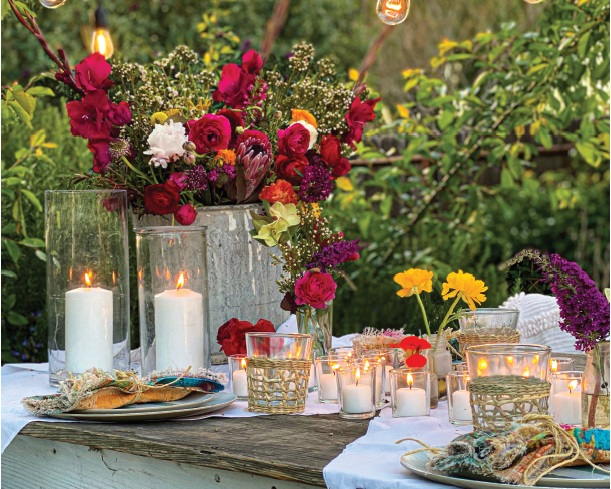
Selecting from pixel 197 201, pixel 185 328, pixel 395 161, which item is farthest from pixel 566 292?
pixel 395 161

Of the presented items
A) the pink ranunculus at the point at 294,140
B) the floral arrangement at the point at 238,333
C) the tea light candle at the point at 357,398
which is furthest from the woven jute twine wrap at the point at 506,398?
the pink ranunculus at the point at 294,140

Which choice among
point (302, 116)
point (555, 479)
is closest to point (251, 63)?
point (302, 116)

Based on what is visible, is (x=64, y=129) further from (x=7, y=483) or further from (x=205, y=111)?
(x=7, y=483)

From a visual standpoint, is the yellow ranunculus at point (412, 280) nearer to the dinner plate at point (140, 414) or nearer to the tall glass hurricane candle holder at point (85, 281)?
the dinner plate at point (140, 414)

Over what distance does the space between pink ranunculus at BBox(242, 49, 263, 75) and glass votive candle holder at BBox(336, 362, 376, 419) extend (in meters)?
0.77

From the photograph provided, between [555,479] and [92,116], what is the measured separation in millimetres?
1192

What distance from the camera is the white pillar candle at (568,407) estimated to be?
1420mm

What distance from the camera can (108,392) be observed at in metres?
1.59

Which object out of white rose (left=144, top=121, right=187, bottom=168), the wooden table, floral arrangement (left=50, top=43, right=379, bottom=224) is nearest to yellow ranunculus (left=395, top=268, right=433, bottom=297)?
the wooden table

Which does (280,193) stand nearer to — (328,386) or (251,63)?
(251,63)

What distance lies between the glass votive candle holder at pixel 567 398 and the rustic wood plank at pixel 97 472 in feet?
1.27

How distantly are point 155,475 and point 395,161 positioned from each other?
2473mm

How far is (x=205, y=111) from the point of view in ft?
6.92

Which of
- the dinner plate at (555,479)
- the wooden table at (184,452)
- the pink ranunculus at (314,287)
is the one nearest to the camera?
the dinner plate at (555,479)
